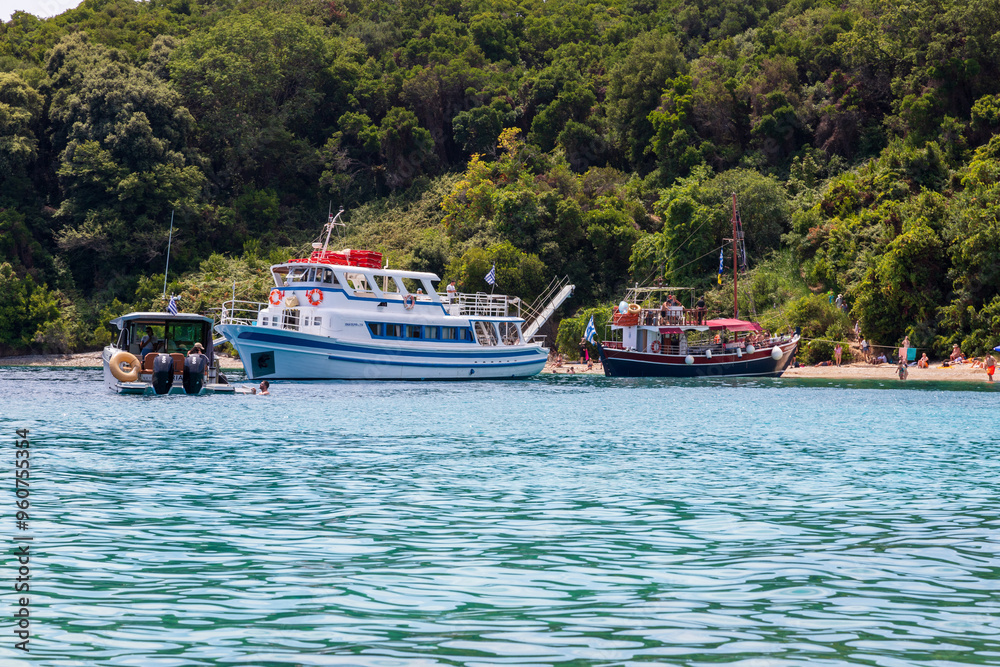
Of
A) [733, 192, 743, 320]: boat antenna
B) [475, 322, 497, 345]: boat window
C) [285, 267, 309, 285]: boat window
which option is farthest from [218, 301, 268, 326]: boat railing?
[733, 192, 743, 320]: boat antenna

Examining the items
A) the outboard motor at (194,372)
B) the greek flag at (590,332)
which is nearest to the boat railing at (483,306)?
the greek flag at (590,332)

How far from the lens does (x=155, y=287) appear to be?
6575 cm

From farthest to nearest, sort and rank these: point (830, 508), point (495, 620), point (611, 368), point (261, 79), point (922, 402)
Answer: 1. point (261, 79)
2. point (611, 368)
3. point (922, 402)
4. point (830, 508)
5. point (495, 620)

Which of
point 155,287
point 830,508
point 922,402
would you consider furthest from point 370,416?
point 155,287

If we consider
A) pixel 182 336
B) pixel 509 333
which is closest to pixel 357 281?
pixel 509 333

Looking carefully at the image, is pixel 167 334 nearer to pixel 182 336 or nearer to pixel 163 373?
pixel 182 336

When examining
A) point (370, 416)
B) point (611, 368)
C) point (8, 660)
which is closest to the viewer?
point (8, 660)

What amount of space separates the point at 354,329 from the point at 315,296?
2286mm

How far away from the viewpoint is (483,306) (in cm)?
5053

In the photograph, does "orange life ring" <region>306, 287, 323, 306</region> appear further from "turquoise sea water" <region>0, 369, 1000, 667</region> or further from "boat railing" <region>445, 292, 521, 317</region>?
"turquoise sea water" <region>0, 369, 1000, 667</region>

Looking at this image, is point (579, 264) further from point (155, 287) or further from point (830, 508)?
point (830, 508)

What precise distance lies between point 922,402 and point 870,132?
38.0 metres

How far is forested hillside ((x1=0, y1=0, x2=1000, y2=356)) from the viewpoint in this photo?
55188mm

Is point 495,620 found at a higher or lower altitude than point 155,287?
lower
